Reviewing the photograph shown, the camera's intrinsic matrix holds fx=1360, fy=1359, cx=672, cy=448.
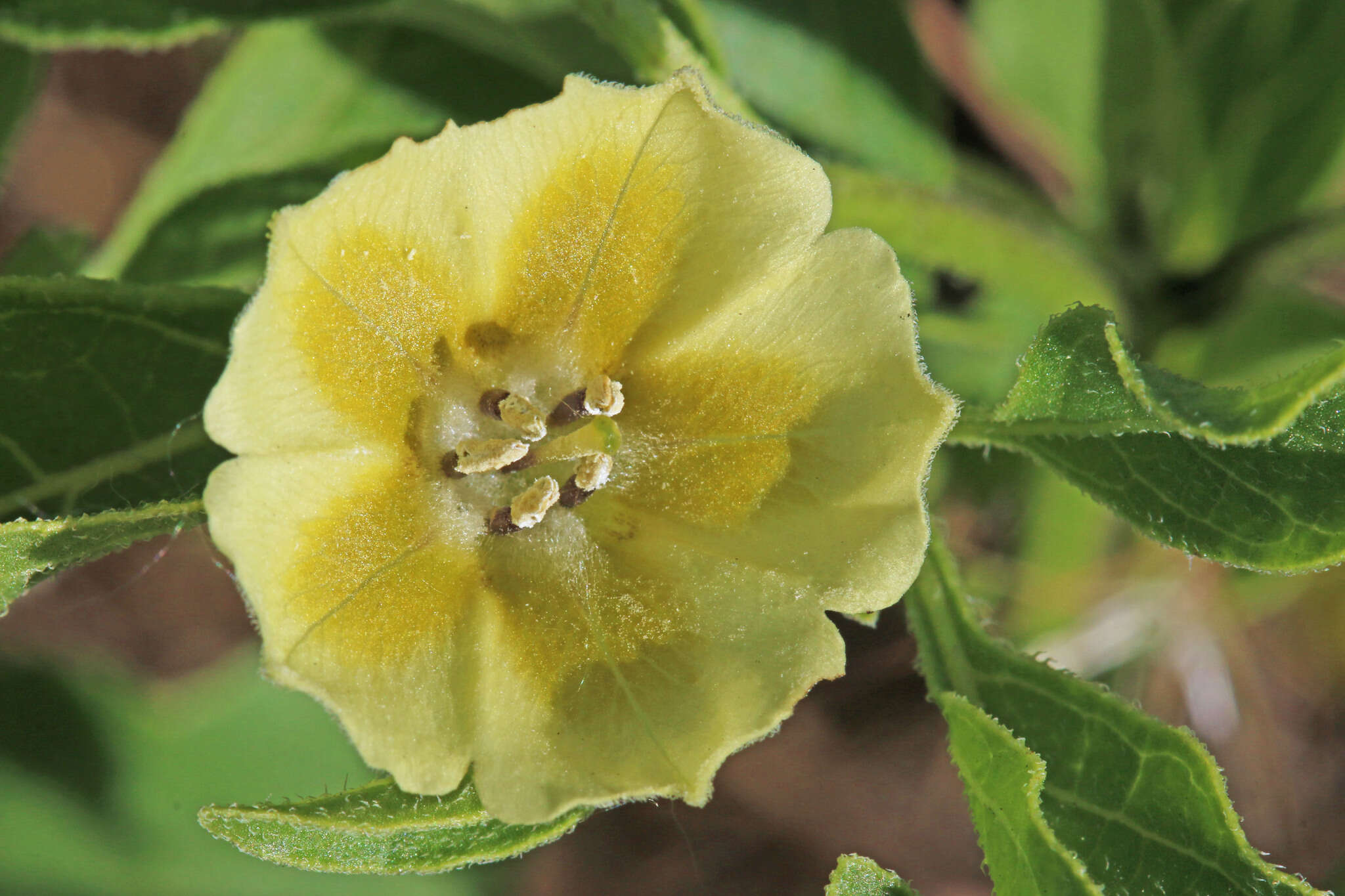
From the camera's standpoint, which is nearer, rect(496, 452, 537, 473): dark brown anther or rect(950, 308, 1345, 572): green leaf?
rect(950, 308, 1345, 572): green leaf

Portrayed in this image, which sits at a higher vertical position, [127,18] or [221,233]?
[127,18]

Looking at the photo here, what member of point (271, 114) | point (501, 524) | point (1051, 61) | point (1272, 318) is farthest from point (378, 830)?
point (1051, 61)

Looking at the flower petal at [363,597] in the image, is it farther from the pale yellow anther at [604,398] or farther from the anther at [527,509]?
the pale yellow anther at [604,398]

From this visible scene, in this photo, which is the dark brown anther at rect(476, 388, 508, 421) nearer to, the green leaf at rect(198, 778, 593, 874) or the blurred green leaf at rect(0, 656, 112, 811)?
the green leaf at rect(198, 778, 593, 874)

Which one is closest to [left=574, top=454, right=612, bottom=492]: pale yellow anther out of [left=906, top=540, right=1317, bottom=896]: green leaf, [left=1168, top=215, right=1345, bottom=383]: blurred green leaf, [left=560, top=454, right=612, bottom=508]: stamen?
[left=560, top=454, right=612, bottom=508]: stamen

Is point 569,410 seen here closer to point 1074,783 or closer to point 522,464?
point 522,464

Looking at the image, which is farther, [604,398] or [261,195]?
[261,195]

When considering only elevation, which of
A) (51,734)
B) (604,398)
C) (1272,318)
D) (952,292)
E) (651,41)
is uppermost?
(651,41)

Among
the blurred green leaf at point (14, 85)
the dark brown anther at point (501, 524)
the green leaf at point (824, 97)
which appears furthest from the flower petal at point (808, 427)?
the blurred green leaf at point (14, 85)

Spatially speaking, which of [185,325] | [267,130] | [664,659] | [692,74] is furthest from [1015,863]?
[267,130]
